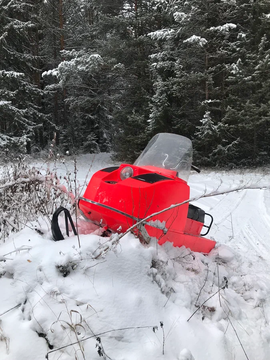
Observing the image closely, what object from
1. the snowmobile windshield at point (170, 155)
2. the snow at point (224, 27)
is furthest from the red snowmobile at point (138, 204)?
the snow at point (224, 27)

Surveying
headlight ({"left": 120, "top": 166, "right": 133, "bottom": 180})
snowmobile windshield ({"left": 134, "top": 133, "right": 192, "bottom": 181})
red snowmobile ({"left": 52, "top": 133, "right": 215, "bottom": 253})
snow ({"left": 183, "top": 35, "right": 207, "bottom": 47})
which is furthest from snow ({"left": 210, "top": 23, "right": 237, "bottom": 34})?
headlight ({"left": 120, "top": 166, "right": 133, "bottom": 180})

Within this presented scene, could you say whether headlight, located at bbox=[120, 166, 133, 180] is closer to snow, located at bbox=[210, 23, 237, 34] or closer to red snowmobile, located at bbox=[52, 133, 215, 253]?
red snowmobile, located at bbox=[52, 133, 215, 253]

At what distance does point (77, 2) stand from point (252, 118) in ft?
46.4

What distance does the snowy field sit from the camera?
60.7 inches

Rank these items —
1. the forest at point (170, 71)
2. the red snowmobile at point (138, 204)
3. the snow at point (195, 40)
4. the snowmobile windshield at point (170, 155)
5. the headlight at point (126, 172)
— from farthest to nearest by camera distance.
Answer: the forest at point (170, 71) → the snow at point (195, 40) → the snowmobile windshield at point (170, 155) → the headlight at point (126, 172) → the red snowmobile at point (138, 204)

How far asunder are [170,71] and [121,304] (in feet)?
47.4

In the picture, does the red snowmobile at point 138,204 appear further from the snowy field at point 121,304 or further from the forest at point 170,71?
the forest at point 170,71

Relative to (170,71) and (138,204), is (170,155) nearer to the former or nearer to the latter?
(138,204)

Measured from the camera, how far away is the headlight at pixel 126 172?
2.77m

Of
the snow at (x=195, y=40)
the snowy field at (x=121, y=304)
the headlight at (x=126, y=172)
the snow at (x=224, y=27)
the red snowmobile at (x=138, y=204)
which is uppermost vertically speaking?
the snow at (x=224, y=27)

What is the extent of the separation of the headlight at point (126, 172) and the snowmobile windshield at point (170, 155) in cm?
58

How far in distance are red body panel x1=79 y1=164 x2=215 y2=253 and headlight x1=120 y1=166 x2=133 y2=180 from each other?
0.04m

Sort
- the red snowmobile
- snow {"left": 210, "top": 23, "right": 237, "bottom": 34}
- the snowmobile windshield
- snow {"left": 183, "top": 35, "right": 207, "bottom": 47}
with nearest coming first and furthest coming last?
the red snowmobile → the snowmobile windshield → snow {"left": 183, "top": 35, "right": 207, "bottom": 47} → snow {"left": 210, "top": 23, "right": 237, "bottom": 34}

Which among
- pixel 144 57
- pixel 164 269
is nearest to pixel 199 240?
pixel 164 269
